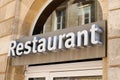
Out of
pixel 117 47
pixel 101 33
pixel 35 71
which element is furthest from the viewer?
pixel 35 71

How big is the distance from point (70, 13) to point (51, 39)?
1043mm

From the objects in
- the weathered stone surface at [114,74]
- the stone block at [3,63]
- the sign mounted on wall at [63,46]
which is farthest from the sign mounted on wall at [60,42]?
the weathered stone surface at [114,74]

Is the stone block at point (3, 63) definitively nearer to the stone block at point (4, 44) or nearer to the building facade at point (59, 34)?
the building facade at point (59, 34)

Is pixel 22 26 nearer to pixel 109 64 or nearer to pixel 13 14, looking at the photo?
pixel 13 14

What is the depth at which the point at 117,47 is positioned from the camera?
12.0 feet

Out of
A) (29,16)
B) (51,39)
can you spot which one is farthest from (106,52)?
(29,16)

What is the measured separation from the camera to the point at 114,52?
12.0ft

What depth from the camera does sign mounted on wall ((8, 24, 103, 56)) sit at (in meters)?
→ 3.96

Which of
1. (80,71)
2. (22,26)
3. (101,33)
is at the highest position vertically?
(22,26)

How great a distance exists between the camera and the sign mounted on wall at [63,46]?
3.98 meters

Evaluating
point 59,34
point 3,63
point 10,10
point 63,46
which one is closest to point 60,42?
point 63,46

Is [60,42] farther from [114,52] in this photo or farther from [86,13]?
[86,13]

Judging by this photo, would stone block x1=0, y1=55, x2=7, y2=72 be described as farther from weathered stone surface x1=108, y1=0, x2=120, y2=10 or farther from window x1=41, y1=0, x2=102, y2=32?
weathered stone surface x1=108, y1=0, x2=120, y2=10

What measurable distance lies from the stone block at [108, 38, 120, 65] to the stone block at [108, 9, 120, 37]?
105 millimetres
